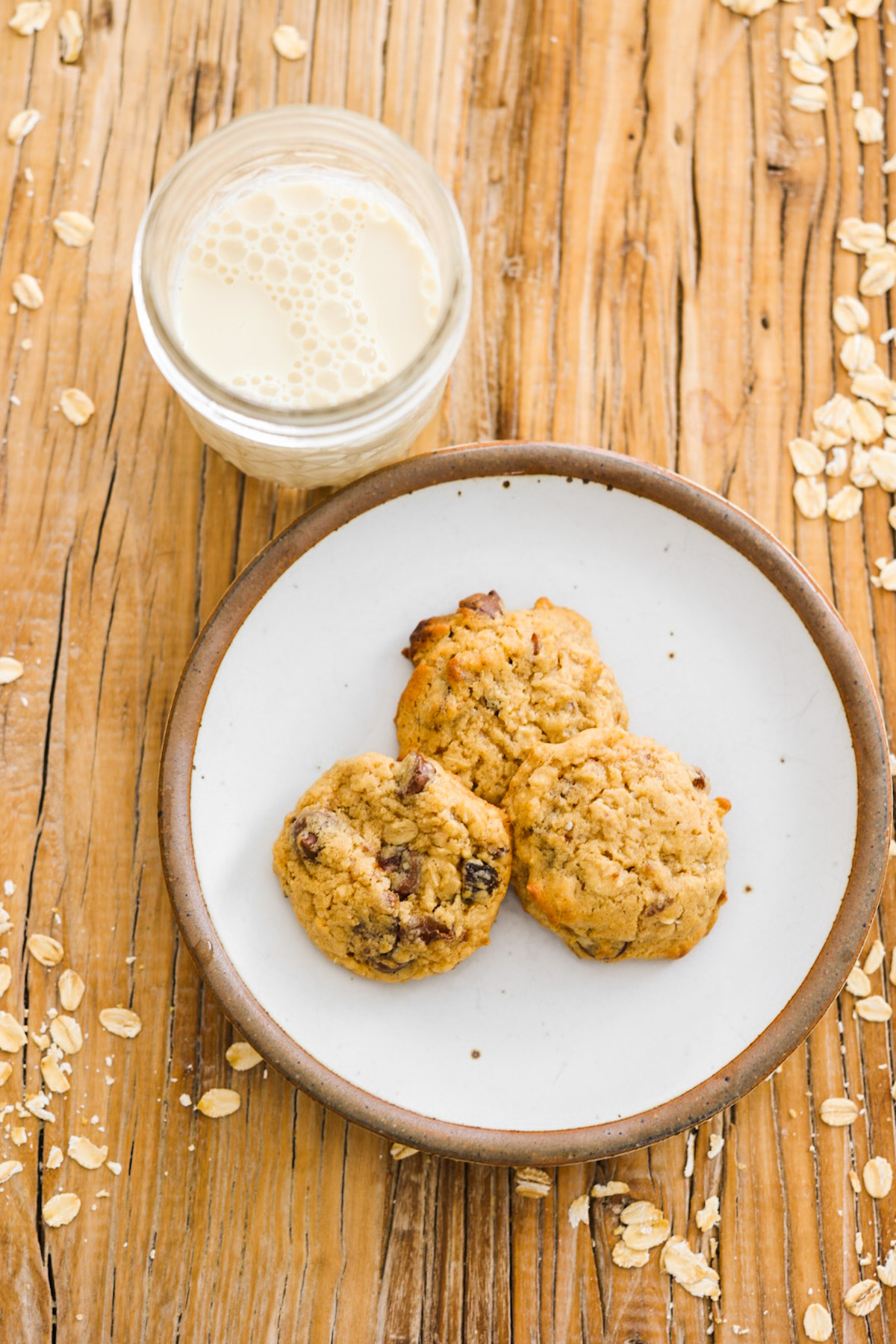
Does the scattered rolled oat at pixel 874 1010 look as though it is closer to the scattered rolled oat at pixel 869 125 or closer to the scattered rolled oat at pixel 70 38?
the scattered rolled oat at pixel 869 125

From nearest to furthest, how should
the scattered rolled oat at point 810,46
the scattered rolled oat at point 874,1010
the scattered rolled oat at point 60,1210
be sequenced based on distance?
1. the scattered rolled oat at point 60,1210
2. the scattered rolled oat at point 874,1010
3. the scattered rolled oat at point 810,46

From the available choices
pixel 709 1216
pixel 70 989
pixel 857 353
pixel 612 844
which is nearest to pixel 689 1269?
pixel 709 1216

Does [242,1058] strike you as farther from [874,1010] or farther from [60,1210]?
[874,1010]

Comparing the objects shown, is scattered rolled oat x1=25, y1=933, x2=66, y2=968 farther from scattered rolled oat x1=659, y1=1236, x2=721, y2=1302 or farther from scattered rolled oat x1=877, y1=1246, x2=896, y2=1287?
scattered rolled oat x1=877, y1=1246, x2=896, y2=1287

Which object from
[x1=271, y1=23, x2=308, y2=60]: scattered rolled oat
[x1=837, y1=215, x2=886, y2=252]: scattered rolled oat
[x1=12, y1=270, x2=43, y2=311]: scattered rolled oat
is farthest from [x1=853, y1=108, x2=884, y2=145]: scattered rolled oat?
[x1=12, y1=270, x2=43, y2=311]: scattered rolled oat

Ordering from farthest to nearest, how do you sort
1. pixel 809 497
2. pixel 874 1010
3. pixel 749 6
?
pixel 749 6 → pixel 809 497 → pixel 874 1010

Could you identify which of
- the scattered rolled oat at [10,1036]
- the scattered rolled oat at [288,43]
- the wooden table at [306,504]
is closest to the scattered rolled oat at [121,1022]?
the wooden table at [306,504]

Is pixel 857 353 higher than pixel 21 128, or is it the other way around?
pixel 21 128
